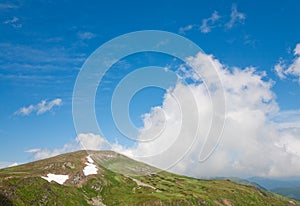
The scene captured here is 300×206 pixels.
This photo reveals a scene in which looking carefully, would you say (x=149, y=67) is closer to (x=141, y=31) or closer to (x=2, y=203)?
(x=141, y=31)

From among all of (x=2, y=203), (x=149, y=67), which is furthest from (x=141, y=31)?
(x=2, y=203)

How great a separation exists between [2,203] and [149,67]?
193 m

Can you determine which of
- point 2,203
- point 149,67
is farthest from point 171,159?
point 2,203

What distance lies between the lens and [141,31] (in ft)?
111

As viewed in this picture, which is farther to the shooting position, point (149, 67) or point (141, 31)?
point (149, 67)

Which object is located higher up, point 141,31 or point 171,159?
point 141,31

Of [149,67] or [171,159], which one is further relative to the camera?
[149,67]

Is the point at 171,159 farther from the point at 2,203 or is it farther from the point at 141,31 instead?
the point at 2,203

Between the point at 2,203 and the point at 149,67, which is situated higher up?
the point at 149,67

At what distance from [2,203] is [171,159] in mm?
196240

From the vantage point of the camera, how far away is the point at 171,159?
33625 millimetres

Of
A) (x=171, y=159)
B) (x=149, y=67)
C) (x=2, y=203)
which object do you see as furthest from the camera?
(x=2, y=203)

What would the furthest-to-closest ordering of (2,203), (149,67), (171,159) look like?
(2,203) → (149,67) → (171,159)

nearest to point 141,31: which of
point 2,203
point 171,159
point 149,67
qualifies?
point 149,67
